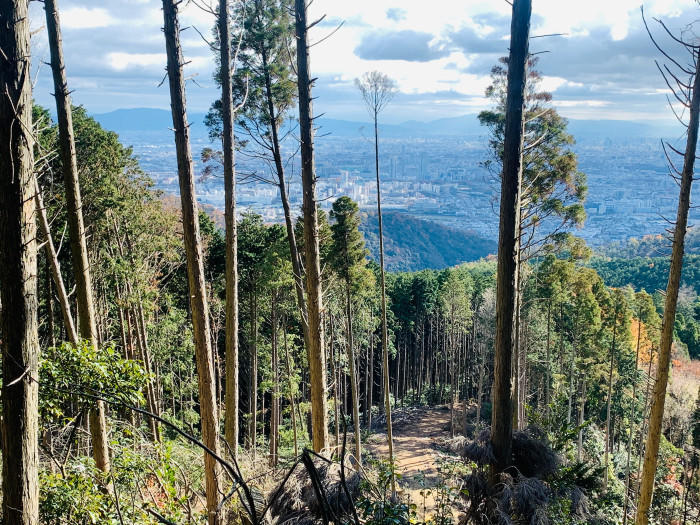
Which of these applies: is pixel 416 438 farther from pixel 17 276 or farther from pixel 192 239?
pixel 17 276

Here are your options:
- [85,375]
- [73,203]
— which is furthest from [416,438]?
[85,375]

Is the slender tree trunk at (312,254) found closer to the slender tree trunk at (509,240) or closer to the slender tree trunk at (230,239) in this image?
the slender tree trunk at (230,239)

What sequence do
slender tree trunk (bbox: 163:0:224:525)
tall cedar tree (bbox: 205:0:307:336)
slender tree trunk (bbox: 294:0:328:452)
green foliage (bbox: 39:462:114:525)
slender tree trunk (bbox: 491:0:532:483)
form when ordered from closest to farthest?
green foliage (bbox: 39:462:114:525)
slender tree trunk (bbox: 491:0:532:483)
slender tree trunk (bbox: 163:0:224:525)
slender tree trunk (bbox: 294:0:328:452)
tall cedar tree (bbox: 205:0:307:336)

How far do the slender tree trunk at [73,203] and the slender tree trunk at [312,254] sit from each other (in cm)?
271

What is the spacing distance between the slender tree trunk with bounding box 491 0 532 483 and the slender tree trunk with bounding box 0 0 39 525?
4077 mm

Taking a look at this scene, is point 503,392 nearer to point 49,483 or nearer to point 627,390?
point 49,483

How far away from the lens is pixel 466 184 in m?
118

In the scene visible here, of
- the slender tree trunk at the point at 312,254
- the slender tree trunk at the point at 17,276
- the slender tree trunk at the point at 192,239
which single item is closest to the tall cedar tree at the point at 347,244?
the slender tree trunk at the point at 312,254

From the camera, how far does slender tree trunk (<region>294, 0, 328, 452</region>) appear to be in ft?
21.8

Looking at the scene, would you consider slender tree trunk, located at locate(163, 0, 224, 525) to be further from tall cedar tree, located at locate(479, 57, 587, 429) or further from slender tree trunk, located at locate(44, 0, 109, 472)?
tall cedar tree, located at locate(479, 57, 587, 429)

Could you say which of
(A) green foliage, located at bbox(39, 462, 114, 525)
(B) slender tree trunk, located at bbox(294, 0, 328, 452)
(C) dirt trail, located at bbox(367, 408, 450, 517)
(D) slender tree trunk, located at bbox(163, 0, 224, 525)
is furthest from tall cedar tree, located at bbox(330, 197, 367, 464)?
(A) green foliage, located at bbox(39, 462, 114, 525)

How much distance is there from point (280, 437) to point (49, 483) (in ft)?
53.0

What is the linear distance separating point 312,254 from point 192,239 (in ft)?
5.93

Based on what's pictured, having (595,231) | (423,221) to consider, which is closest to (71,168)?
(595,231)
